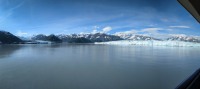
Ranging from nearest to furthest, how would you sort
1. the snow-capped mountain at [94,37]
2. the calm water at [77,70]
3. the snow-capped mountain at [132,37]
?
the calm water at [77,70]
the snow-capped mountain at [94,37]
the snow-capped mountain at [132,37]

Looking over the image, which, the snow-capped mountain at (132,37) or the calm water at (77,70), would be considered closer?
the calm water at (77,70)

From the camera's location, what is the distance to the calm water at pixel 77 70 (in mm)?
8188

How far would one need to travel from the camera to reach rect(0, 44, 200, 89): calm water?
8.19 m

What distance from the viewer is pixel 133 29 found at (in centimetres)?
1402

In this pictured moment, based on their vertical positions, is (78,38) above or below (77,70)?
above

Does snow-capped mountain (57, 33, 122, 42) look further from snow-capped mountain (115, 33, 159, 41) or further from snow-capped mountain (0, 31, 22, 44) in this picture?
snow-capped mountain (0, 31, 22, 44)

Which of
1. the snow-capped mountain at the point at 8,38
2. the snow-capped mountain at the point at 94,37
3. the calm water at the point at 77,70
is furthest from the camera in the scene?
the snow-capped mountain at the point at 94,37

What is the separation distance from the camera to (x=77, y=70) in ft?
33.1

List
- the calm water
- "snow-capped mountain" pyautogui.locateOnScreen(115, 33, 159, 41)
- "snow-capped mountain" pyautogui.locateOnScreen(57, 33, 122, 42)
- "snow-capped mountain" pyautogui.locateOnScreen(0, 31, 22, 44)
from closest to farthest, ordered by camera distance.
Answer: "snow-capped mountain" pyautogui.locateOnScreen(0, 31, 22, 44), the calm water, "snow-capped mountain" pyautogui.locateOnScreen(57, 33, 122, 42), "snow-capped mountain" pyautogui.locateOnScreen(115, 33, 159, 41)

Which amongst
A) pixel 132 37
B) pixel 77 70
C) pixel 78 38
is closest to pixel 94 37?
pixel 78 38

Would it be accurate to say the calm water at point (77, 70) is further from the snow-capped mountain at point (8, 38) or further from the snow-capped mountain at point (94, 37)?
the snow-capped mountain at point (94, 37)

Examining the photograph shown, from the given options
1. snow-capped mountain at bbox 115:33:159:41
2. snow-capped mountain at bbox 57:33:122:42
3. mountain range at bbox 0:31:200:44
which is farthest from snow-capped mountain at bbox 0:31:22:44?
snow-capped mountain at bbox 115:33:159:41

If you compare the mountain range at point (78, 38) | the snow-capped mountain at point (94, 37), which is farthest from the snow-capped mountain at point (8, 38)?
the snow-capped mountain at point (94, 37)

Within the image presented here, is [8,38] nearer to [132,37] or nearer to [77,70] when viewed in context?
[77,70]
